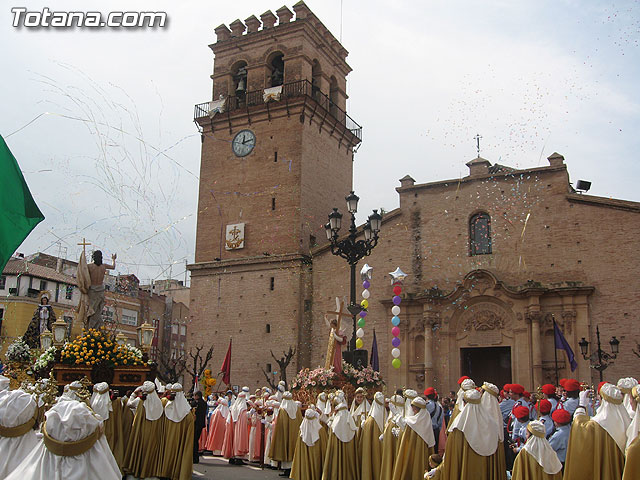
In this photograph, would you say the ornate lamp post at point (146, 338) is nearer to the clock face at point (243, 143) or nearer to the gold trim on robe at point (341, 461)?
the gold trim on robe at point (341, 461)

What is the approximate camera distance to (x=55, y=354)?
12.6m

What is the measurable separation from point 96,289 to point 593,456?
10467 mm

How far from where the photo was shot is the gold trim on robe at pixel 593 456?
724cm

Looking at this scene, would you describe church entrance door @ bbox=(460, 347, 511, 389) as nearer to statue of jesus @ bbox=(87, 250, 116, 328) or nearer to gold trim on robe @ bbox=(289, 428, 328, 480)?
gold trim on robe @ bbox=(289, 428, 328, 480)

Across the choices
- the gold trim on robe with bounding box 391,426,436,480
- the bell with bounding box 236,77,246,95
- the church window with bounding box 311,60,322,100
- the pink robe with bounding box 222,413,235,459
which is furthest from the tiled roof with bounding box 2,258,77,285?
the gold trim on robe with bounding box 391,426,436,480

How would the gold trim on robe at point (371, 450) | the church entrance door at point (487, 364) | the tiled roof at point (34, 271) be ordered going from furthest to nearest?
the tiled roof at point (34, 271) → the church entrance door at point (487, 364) → the gold trim on robe at point (371, 450)

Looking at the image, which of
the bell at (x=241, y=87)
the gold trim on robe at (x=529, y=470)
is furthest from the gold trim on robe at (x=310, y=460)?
the bell at (x=241, y=87)

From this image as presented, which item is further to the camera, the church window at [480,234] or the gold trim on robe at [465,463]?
the church window at [480,234]

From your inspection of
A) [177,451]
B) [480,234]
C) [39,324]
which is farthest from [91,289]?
[480,234]

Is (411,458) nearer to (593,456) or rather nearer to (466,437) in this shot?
(466,437)

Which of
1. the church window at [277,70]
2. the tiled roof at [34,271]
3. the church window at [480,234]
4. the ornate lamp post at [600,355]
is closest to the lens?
the ornate lamp post at [600,355]

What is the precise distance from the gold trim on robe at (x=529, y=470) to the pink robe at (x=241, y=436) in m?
10.2

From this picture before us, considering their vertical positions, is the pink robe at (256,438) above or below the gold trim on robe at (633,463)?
below

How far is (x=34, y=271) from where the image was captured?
5028cm
